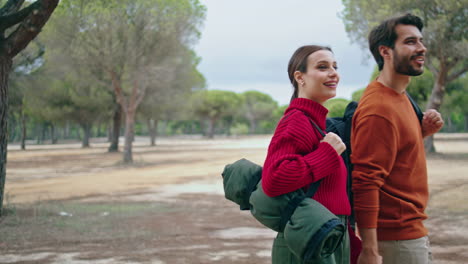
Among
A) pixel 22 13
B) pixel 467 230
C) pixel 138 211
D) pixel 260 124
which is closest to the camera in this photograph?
pixel 467 230

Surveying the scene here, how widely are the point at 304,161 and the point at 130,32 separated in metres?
19.8

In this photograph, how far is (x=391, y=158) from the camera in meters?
2.04

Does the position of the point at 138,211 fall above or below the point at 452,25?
below

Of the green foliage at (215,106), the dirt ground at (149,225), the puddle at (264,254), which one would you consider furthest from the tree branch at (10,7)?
the green foliage at (215,106)

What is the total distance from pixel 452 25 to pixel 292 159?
854 inches

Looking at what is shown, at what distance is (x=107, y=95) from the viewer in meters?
34.5

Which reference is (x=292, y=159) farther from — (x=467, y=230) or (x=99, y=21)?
(x=99, y=21)

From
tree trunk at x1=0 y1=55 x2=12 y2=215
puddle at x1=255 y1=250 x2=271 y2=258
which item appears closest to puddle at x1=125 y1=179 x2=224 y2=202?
tree trunk at x1=0 y1=55 x2=12 y2=215

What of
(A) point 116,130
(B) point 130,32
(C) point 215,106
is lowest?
(A) point 116,130

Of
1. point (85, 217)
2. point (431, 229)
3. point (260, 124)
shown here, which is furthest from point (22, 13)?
point (260, 124)

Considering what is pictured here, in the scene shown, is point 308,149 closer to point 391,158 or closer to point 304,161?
point 304,161

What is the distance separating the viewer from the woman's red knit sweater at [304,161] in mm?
1817

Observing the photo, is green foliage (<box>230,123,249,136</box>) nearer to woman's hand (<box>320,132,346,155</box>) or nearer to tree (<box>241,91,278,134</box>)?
tree (<box>241,91,278,134</box>)

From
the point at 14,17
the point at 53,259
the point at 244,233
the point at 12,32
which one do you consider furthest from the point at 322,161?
the point at 12,32
